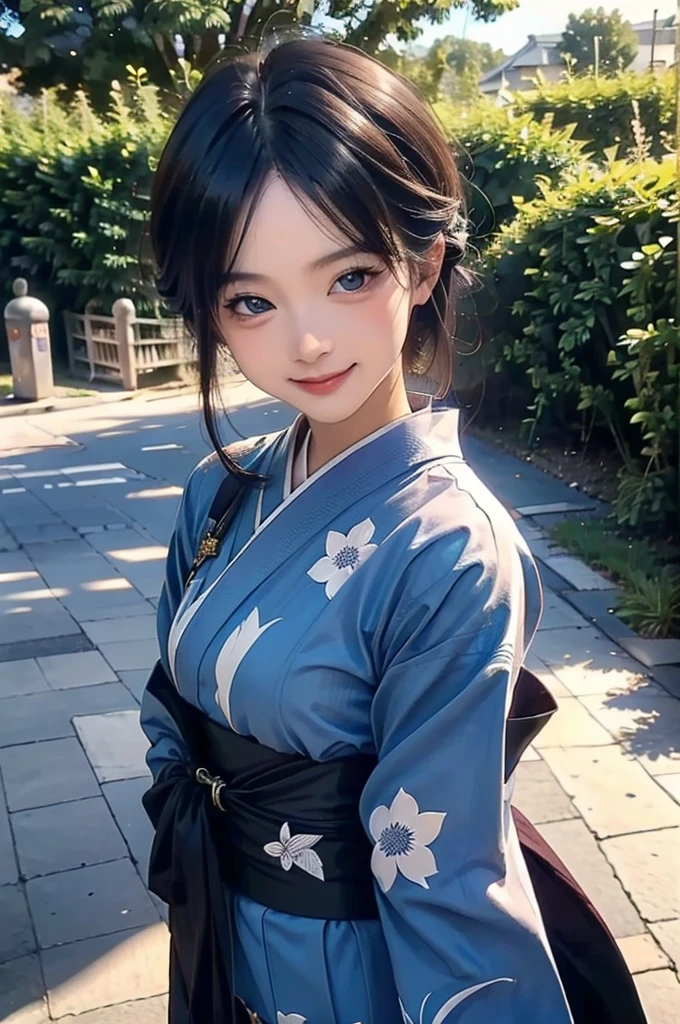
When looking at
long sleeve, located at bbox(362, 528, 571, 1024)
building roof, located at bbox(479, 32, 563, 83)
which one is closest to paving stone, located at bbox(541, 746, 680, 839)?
long sleeve, located at bbox(362, 528, 571, 1024)

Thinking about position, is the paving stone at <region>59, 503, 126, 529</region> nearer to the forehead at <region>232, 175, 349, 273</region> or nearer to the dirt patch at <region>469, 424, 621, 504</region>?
the dirt patch at <region>469, 424, 621, 504</region>

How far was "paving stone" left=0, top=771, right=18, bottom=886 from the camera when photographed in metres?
2.49

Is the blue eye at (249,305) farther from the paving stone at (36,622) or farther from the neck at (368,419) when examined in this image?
the paving stone at (36,622)

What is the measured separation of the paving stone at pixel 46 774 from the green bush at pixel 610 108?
8500 mm

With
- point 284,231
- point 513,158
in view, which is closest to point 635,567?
point 284,231

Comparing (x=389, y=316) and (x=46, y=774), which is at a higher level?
(x=389, y=316)

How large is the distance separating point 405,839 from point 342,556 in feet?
1.02

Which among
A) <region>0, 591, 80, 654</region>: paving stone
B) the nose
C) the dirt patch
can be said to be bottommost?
<region>0, 591, 80, 654</region>: paving stone

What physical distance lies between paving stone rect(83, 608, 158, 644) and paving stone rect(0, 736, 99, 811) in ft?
2.92

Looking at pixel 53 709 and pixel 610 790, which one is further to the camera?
pixel 53 709

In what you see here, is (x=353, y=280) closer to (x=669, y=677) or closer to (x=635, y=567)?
(x=669, y=677)

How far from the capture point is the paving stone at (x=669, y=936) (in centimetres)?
222

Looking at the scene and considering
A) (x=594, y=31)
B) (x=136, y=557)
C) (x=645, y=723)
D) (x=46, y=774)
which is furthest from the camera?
(x=594, y=31)

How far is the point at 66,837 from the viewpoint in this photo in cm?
266
